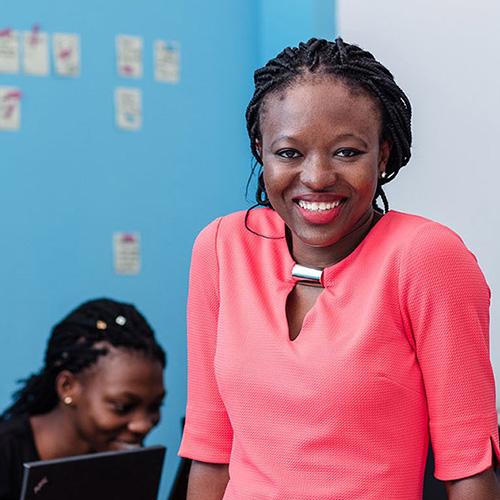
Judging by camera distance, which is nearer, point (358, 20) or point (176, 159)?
point (358, 20)

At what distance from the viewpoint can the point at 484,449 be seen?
3.40 ft

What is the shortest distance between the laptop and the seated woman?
54 cm

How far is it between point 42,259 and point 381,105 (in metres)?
1.92

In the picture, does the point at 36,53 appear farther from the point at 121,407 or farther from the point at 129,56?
the point at 121,407

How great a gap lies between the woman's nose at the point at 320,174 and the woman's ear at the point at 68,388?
1.56 meters

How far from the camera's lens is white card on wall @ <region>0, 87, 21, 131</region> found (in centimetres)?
280

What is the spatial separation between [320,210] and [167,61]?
6.57ft

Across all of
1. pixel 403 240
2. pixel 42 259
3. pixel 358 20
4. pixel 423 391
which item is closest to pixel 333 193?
pixel 403 240

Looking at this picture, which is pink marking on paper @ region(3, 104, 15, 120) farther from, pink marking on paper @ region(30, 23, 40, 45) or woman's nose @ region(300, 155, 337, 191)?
woman's nose @ region(300, 155, 337, 191)

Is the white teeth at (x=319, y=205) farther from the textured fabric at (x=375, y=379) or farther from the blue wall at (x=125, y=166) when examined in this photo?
the blue wall at (x=125, y=166)

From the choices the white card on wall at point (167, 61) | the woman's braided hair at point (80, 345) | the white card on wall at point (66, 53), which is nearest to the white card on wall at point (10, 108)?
the white card on wall at point (66, 53)

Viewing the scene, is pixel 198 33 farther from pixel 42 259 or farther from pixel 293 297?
pixel 293 297

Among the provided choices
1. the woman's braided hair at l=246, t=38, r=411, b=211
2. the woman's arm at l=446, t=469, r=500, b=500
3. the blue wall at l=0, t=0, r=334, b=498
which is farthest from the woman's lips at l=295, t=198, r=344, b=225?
the blue wall at l=0, t=0, r=334, b=498

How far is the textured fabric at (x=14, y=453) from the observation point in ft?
7.55
